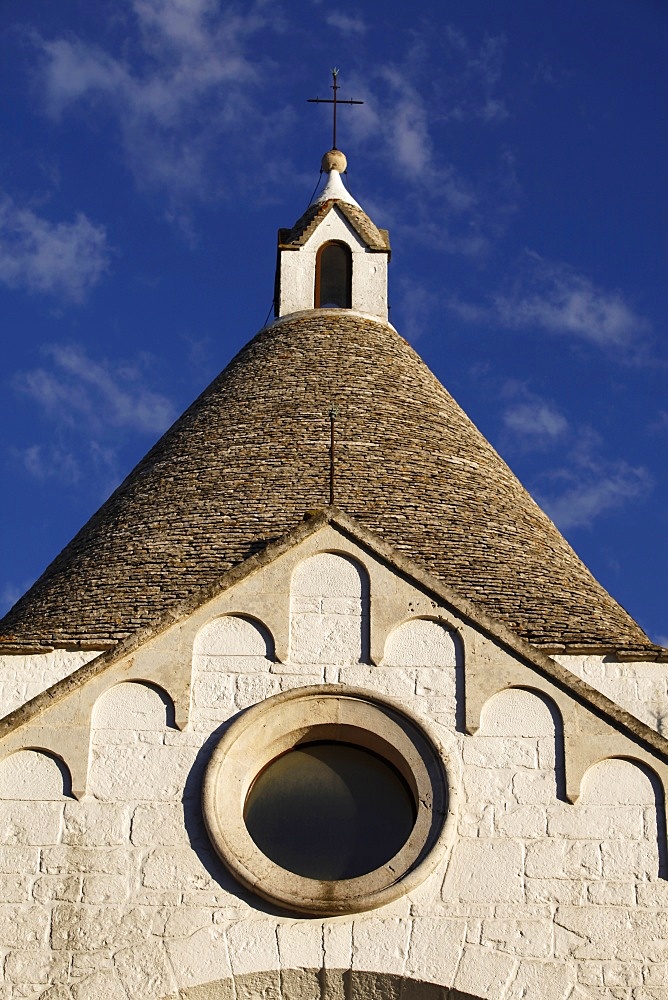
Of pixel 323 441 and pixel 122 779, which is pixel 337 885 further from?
pixel 323 441

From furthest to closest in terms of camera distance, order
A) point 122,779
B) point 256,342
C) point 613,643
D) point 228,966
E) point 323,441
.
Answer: point 256,342 → point 323,441 → point 613,643 → point 122,779 → point 228,966

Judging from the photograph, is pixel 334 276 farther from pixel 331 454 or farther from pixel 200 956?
pixel 200 956

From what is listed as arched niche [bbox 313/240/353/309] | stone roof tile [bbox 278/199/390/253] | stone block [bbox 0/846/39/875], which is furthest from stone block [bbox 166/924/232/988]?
stone roof tile [bbox 278/199/390/253]

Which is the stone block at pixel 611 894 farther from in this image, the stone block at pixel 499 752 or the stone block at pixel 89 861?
the stone block at pixel 89 861

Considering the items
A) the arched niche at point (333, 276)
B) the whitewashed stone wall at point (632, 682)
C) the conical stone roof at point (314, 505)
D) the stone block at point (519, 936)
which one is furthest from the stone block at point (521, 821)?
the arched niche at point (333, 276)

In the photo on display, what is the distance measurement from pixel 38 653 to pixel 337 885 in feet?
15.3

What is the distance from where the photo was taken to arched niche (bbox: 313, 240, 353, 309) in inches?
846

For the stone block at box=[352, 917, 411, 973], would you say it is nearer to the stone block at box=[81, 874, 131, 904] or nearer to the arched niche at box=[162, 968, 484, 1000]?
the arched niche at box=[162, 968, 484, 1000]

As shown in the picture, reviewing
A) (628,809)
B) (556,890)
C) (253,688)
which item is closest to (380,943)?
(556,890)

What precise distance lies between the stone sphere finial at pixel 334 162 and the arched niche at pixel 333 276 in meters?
2.05

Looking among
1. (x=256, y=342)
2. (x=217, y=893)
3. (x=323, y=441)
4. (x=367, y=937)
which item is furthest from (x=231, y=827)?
(x=256, y=342)

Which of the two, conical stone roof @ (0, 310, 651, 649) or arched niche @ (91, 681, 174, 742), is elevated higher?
conical stone roof @ (0, 310, 651, 649)

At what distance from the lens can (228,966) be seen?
34.2ft

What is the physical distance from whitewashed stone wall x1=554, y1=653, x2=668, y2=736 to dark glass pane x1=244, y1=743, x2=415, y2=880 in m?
3.04
